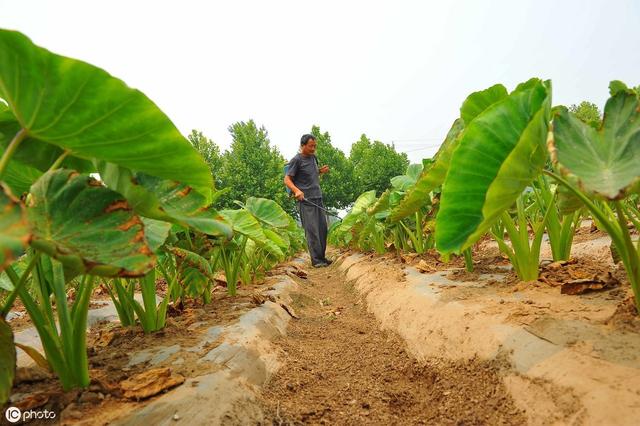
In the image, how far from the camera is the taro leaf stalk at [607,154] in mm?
844

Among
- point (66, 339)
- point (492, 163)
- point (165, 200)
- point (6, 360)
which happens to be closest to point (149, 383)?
point (66, 339)

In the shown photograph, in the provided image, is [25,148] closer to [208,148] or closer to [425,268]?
[425,268]

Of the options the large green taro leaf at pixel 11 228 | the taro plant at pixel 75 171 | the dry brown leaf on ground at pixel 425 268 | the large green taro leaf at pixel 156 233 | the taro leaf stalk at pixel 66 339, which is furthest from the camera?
the dry brown leaf on ground at pixel 425 268

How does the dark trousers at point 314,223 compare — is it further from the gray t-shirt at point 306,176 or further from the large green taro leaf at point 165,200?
the large green taro leaf at point 165,200

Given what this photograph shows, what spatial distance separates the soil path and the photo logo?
0.58 meters

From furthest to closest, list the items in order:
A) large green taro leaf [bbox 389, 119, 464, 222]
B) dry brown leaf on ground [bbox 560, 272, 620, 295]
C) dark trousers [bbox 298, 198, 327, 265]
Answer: dark trousers [bbox 298, 198, 327, 265] → large green taro leaf [bbox 389, 119, 464, 222] → dry brown leaf on ground [bbox 560, 272, 620, 295]

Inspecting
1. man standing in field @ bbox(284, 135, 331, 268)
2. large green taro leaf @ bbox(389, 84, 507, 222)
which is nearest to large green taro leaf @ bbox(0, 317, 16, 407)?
large green taro leaf @ bbox(389, 84, 507, 222)

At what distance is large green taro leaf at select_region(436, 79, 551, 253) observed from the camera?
940 millimetres

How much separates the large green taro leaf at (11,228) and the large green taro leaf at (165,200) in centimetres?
31

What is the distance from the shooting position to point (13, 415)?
0.94 m

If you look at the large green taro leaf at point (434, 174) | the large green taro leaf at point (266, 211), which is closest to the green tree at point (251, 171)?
the large green taro leaf at point (266, 211)

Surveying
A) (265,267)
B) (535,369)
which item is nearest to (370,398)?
(535,369)

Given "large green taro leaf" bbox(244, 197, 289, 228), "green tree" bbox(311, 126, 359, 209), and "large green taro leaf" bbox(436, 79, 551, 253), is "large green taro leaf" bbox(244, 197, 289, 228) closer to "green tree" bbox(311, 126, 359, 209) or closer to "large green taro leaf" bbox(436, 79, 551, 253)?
"large green taro leaf" bbox(436, 79, 551, 253)

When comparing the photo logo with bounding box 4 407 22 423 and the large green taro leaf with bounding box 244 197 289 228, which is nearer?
the photo logo with bounding box 4 407 22 423
